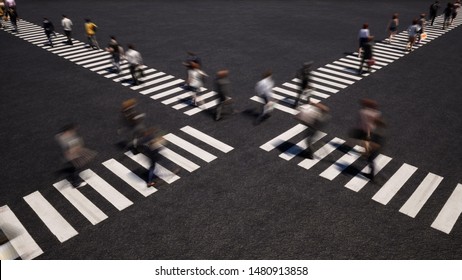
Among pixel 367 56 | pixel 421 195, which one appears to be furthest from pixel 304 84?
pixel 421 195

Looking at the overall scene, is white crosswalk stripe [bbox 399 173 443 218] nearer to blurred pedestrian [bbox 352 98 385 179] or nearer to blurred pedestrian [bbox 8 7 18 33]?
blurred pedestrian [bbox 352 98 385 179]

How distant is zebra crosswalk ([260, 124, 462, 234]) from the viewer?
8.67 metres

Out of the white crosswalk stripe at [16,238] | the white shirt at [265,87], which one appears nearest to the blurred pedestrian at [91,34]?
the white shirt at [265,87]

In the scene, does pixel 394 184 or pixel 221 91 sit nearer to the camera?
pixel 394 184

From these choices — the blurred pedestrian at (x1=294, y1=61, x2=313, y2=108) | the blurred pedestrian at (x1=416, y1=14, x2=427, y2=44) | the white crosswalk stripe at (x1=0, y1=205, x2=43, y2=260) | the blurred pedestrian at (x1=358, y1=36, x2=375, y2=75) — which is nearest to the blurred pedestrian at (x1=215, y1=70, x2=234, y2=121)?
the blurred pedestrian at (x1=294, y1=61, x2=313, y2=108)

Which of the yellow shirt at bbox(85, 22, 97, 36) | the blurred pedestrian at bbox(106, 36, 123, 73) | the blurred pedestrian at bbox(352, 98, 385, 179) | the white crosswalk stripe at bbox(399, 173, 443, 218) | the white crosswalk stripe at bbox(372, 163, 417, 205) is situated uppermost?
the yellow shirt at bbox(85, 22, 97, 36)

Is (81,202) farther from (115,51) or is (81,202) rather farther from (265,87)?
(115,51)

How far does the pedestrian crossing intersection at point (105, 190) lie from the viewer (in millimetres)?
8109

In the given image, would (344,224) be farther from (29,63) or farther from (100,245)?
(29,63)

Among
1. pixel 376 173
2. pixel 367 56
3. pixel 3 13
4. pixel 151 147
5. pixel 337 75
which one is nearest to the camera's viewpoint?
pixel 151 147

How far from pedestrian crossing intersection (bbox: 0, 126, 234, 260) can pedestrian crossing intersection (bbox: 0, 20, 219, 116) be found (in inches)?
107

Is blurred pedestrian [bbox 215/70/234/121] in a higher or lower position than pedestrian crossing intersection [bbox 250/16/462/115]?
higher

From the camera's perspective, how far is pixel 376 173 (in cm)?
1005

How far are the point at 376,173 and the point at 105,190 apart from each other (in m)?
8.60
